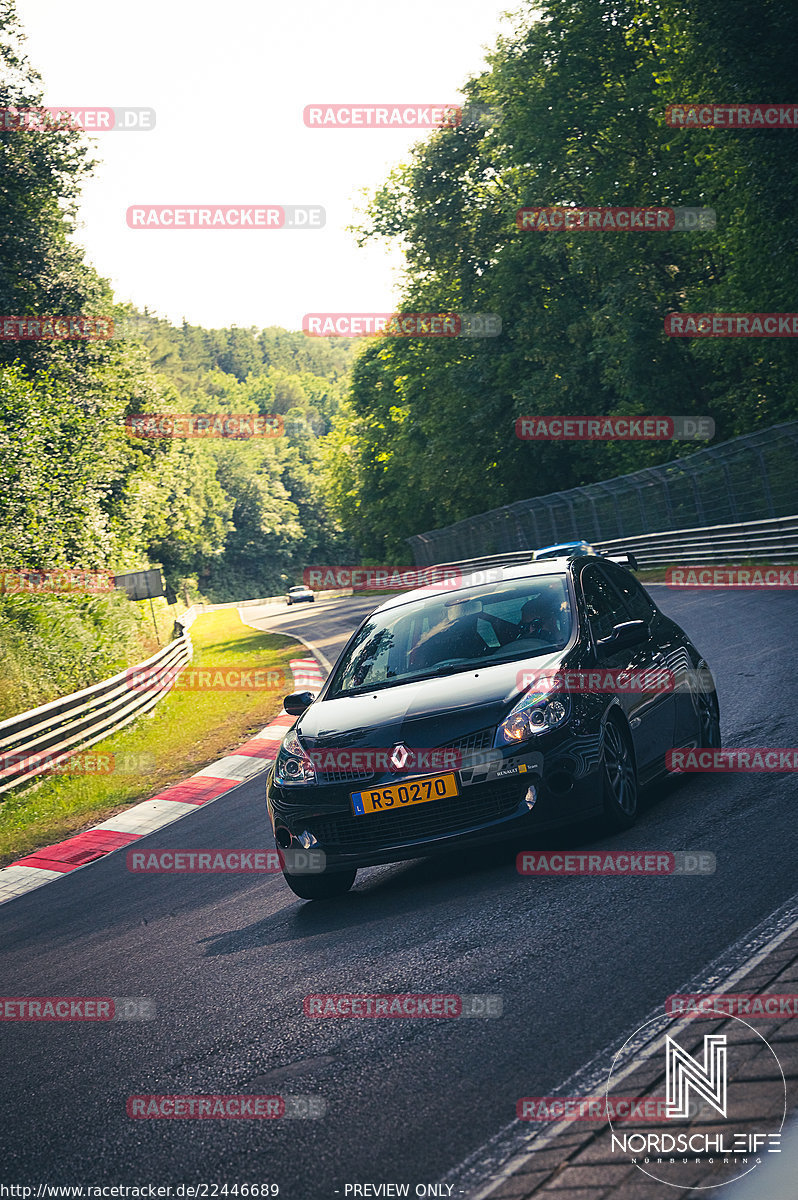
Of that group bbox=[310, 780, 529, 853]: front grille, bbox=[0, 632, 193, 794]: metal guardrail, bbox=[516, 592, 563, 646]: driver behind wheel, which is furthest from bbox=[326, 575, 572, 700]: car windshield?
bbox=[0, 632, 193, 794]: metal guardrail

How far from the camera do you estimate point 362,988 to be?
16.0ft

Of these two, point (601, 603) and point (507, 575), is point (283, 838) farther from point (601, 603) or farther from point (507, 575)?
point (601, 603)

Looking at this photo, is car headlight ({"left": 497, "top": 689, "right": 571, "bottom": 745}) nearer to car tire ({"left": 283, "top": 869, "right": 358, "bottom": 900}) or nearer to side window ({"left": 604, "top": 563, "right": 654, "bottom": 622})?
car tire ({"left": 283, "top": 869, "right": 358, "bottom": 900})

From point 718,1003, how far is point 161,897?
198 inches

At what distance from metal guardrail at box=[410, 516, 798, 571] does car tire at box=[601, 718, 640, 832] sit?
498 inches

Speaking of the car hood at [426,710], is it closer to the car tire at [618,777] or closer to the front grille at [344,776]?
the front grille at [344,776]

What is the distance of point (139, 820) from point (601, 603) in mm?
6549

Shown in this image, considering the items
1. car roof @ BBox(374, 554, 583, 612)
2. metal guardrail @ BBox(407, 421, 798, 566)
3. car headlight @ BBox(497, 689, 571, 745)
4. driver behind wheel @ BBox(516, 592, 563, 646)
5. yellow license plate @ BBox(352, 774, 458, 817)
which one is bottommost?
yellow license plate @ BBox(352, 774, 458, 817)

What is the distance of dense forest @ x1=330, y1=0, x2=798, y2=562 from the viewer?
28047 millimetres

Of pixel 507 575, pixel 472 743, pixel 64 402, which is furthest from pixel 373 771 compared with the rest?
pixel 64 402

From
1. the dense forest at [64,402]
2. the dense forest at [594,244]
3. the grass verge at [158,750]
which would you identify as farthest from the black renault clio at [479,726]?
the dense forest at [594,244]

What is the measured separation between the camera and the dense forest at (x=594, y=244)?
1104 inches

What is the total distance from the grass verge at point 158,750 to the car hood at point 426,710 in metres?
6.01

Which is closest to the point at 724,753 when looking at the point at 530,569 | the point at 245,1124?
the point at 530,569
